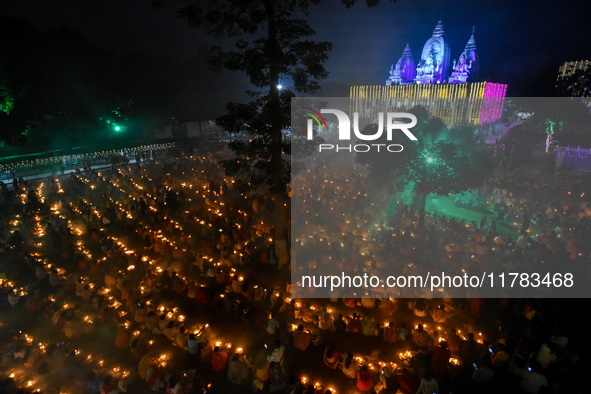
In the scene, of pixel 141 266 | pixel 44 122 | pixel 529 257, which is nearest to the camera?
pixel 529 257

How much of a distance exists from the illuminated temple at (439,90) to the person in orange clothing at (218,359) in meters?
49.1

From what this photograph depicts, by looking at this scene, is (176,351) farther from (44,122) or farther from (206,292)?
(44,122)

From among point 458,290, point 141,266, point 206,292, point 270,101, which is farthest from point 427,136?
point 141,266

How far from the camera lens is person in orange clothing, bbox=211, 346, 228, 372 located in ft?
22.7

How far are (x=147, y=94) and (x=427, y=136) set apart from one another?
1228 inches

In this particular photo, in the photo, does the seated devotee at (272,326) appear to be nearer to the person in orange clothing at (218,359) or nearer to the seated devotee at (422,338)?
the person in orange clothing at (218,359)

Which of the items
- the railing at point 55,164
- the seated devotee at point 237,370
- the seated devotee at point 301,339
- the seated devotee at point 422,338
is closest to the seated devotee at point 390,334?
the seated devotee at point 422,338

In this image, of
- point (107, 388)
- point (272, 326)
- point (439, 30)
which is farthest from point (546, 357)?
point (439, 30)

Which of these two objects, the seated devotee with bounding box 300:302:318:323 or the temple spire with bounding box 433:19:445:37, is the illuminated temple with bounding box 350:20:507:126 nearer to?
the temple spire with bounding box 433:19:445:37

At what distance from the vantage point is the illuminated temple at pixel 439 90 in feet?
154

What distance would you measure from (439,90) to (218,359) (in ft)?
172

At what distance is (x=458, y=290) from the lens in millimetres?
9234

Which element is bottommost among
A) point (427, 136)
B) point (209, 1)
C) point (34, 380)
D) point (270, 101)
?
point (34, 380)

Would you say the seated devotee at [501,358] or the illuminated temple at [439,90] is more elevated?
the illuminated temple at [439,90]
